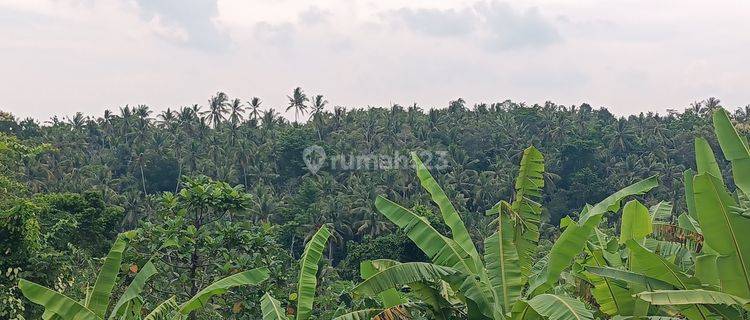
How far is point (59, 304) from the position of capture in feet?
21.4

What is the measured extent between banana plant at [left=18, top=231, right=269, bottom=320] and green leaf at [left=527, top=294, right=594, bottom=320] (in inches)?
105

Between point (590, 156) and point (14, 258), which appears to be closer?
point (14, 258)

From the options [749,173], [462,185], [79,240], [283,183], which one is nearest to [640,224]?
[749,173]

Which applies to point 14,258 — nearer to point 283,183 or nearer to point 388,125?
point 283,183

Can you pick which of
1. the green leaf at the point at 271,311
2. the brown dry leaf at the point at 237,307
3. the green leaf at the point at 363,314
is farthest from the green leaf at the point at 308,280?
the brown dry leaf at the point at 237,307

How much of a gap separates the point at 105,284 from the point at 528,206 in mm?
3986

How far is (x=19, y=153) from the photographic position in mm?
15883

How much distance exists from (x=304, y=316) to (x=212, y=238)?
6.96 m

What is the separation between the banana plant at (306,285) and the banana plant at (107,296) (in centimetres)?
39

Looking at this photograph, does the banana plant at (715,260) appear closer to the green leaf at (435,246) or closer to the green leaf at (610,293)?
the green leaf at (610,293)

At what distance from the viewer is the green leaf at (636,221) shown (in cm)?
690

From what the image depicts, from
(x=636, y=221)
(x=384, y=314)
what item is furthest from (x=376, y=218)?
(x=384, y=314)

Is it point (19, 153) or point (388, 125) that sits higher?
point (388, 125)

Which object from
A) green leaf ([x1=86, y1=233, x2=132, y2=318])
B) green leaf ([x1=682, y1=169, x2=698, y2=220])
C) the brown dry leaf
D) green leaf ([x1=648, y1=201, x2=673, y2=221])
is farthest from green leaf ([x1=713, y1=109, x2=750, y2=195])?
the brown dry leaf
